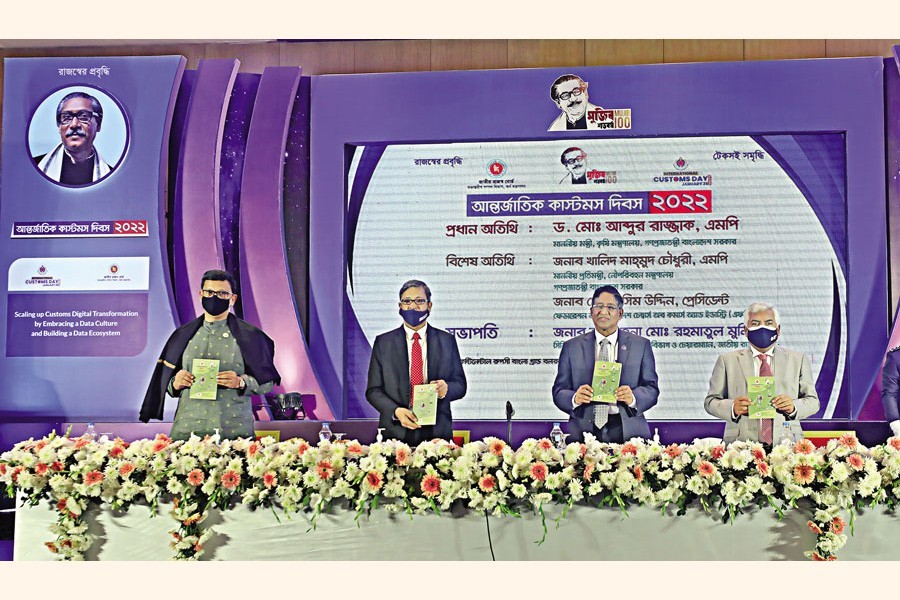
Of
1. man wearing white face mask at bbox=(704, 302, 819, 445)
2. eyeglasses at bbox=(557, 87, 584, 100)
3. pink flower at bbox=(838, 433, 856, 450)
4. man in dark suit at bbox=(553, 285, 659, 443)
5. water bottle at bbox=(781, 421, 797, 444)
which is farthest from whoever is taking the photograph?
eyeglasses at bbox=(557, 87, 584, 100)

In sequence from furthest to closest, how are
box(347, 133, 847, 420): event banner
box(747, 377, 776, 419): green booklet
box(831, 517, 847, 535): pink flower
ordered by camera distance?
box(347, 133, 847, 420): event banner
box(747, 377, 776, 419): green booklet
box(831, 517, 847, 535): pink flower

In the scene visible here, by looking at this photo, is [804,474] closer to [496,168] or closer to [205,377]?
[496,168]

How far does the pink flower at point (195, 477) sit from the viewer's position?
12.5ft

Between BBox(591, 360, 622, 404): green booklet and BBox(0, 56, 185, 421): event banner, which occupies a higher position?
BBox(0, 56, 185, 421): event banner

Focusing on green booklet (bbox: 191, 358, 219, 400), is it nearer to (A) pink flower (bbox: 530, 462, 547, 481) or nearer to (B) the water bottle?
(A) pink flower (bbox: 530, 462, 547, 481)

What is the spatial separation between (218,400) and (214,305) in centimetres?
53

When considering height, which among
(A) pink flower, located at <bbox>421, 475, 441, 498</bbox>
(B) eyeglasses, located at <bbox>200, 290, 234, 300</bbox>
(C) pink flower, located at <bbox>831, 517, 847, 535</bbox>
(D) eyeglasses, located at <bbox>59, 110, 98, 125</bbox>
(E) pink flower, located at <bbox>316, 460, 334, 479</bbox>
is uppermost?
(D) eyeglasses, located at <bbox>59, 110, 98, 125</bbox>

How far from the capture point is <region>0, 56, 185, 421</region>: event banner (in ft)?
19.0

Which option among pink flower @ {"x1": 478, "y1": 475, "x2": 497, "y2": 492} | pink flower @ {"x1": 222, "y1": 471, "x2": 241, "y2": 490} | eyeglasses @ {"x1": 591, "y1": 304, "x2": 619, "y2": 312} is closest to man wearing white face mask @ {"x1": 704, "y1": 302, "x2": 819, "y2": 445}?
eyeglasses @ {"x1": 591, "y1": 304, "x2": 619, "y2": 312}

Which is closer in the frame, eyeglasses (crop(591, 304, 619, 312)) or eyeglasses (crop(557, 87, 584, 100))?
eyeglasses (crop(591, 304, 619, 312))

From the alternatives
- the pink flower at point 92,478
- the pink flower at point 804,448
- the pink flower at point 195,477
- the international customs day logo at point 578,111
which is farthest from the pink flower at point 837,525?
the pink flower at point 92,478

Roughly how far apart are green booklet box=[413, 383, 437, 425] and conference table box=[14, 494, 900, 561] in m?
0.95

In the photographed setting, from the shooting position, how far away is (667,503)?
3740 mm

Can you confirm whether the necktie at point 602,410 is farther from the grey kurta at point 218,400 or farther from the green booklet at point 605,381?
the grey kurta at point 218,400
